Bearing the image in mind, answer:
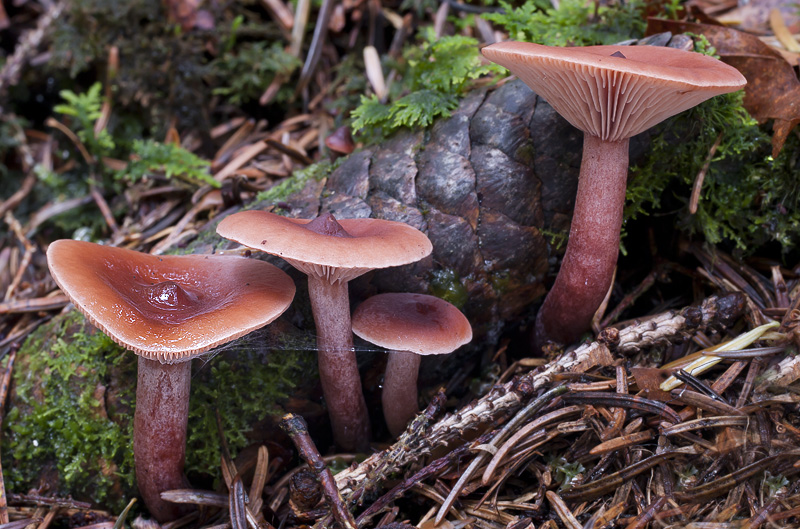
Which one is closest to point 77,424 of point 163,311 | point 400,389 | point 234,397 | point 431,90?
point 234,397

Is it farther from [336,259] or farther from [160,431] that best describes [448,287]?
[160,431]

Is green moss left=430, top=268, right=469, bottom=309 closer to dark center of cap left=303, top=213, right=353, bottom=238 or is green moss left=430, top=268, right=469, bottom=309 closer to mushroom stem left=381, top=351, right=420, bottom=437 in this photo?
mushroom stem left=381, top=351, right=420, bottom=437

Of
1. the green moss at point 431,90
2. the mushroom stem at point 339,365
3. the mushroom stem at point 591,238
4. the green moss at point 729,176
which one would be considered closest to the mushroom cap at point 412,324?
the mushroom stem at point 339,365

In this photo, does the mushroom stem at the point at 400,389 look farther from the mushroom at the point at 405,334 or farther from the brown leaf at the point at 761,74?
the brown leaf at the point at 761,74

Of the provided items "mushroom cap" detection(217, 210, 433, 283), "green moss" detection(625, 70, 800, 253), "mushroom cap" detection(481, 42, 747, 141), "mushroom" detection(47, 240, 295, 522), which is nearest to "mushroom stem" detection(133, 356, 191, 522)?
"mushroom" detection(47, 240, 295, 522)

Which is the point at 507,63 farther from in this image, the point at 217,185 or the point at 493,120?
the point at 217,185

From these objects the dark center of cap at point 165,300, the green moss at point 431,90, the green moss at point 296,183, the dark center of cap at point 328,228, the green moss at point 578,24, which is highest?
the green moss at point 578,24
